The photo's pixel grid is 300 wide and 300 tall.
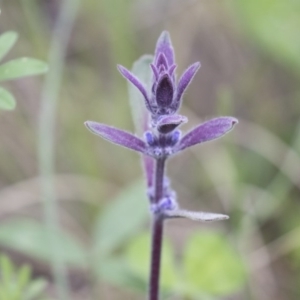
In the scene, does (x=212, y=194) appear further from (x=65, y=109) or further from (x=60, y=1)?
(x=60, y=1)

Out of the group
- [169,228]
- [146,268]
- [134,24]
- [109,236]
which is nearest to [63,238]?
[109,236]

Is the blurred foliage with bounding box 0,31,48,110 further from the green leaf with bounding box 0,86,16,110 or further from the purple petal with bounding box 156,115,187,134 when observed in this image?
the purple petal with bounding box 156,115,187,134

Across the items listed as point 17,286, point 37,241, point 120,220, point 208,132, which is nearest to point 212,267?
point 120,220

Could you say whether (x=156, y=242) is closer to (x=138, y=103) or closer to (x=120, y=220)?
(x=138, y=103)

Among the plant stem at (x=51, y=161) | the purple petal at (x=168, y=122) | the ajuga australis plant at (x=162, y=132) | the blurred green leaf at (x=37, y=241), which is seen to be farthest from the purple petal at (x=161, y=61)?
the blurred green leaf at (x=37, y=241)

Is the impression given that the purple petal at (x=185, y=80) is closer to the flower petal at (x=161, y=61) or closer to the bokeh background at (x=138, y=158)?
the flower petal at (x=161, y=61)
